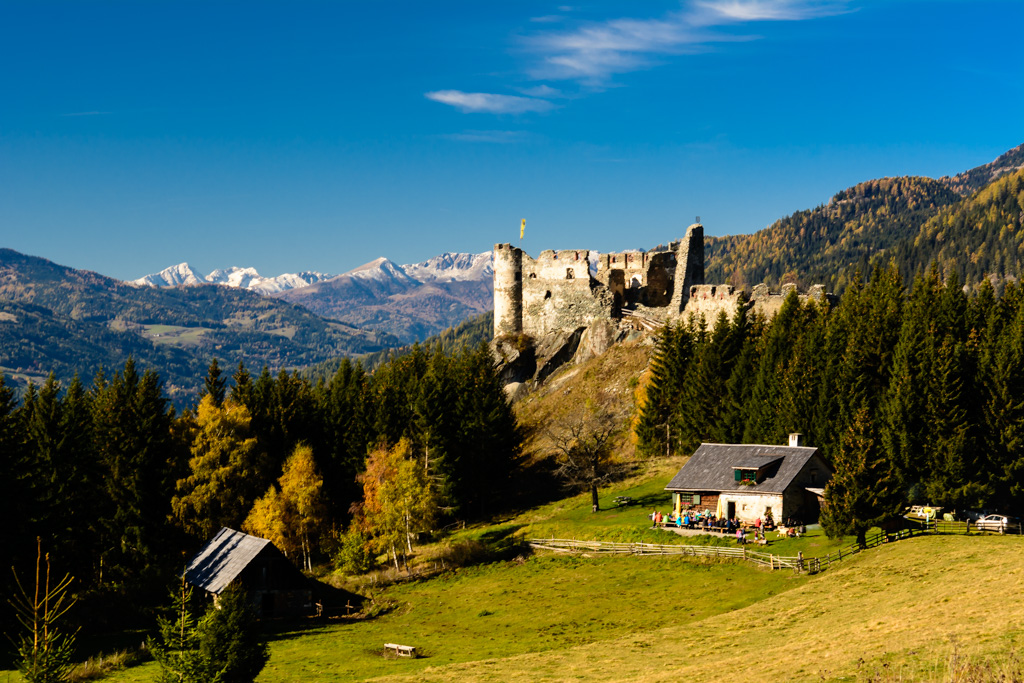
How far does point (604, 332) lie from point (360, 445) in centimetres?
3712

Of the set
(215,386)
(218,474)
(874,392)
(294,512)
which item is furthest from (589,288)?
(218,474)

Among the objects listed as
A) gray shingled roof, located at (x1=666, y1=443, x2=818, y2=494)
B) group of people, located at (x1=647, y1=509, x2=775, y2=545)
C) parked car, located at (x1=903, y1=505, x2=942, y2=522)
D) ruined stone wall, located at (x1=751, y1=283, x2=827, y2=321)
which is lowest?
group of people, located at (x1=647, y1=509, x2=775, y2=545)

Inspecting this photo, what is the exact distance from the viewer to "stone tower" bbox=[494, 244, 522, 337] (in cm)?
11969

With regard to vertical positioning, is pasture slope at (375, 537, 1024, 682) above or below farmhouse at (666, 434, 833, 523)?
below

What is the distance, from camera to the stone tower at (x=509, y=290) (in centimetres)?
11969

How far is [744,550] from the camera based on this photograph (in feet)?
191

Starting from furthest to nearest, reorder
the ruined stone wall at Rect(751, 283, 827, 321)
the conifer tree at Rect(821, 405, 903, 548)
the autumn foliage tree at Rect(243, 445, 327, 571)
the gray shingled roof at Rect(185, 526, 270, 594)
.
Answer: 1. the ruined stone wall at Rect(751, 283, 827, 321)
2. the autumn foliage tree at Rect(243, 445, 327, 571)
3. the gray shingled roof at Rect(185, 526, 270, 594)
4. the conifer tree at Rect(821, 405, 903, 548)

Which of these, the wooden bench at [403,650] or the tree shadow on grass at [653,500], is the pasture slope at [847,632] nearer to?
the wooden bench at [403,650]

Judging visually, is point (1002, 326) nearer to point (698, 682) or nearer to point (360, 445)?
point (698, 682)

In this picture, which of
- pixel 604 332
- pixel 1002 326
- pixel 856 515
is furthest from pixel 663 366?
pixel 856 515

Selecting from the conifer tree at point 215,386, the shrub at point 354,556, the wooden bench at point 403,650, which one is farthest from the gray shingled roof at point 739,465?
the conifer tree at point 215,386

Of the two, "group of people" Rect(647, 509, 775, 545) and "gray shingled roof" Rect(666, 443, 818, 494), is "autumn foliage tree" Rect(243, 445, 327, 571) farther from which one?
"gray shingled roof" Rect(666, 443, 818, 494)

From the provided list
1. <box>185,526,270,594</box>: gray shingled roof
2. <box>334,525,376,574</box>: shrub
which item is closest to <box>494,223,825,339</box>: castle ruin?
<box>334,525,376,574</box>: shrub

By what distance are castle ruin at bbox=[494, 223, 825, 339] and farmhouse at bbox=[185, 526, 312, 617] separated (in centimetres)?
5910
